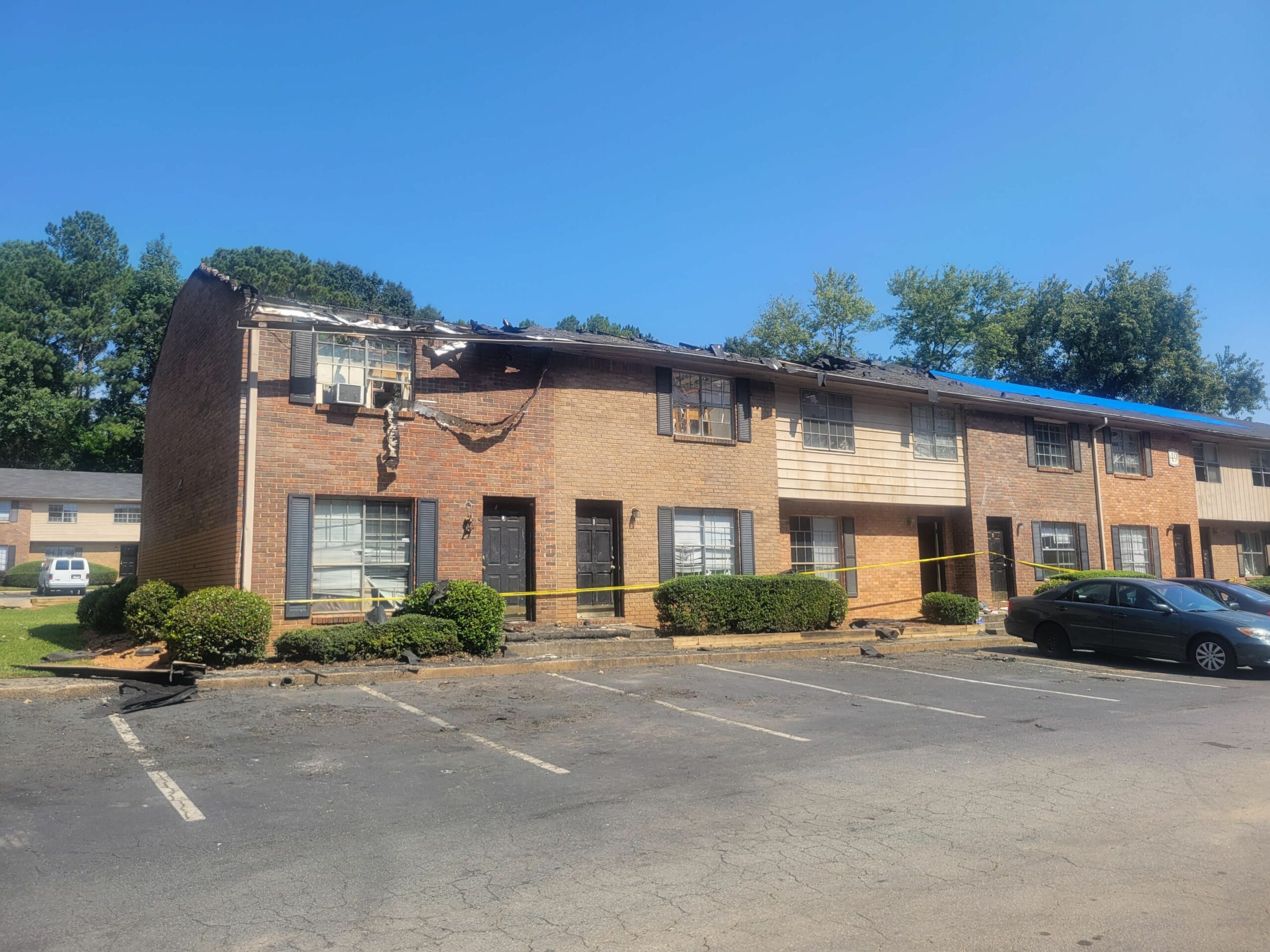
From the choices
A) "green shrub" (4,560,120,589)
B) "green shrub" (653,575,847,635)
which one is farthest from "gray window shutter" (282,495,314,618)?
"green shrub" (4,560,120,589)

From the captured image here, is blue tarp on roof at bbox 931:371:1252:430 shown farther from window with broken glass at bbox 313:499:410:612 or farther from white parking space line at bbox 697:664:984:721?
window with broken glass at bbox 313:499:410:612

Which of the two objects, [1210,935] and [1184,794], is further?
[1184,794]

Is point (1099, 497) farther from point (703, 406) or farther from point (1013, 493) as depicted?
point (703, 406)

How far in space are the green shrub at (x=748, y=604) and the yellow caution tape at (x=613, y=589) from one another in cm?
52

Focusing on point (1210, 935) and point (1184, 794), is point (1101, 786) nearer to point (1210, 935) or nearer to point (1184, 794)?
point (1184, 794)

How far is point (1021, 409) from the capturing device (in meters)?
23.1

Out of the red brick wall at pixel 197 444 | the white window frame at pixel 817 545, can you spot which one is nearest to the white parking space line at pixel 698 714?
the red brick wall at pixel 197 444

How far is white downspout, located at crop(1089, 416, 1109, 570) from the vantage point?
79.7 ft

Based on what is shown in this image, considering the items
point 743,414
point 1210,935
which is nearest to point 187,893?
point 1210,935

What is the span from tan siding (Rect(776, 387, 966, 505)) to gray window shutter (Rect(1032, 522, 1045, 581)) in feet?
7.89

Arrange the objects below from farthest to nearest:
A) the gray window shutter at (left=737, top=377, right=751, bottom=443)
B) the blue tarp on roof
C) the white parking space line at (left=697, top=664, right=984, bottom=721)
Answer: the blue tarp on roof → the gray window shutter at (left=737, top=377, right=751, bottom=443) → the white parking space line at (left=697, top=664, right=984, bottom=721)

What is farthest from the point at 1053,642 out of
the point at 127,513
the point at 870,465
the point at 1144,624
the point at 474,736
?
the point at 127,513

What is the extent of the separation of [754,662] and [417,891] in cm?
1068

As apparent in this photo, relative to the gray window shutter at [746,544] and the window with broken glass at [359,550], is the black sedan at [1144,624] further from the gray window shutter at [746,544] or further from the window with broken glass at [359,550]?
the window with broken glass at [359,550]
